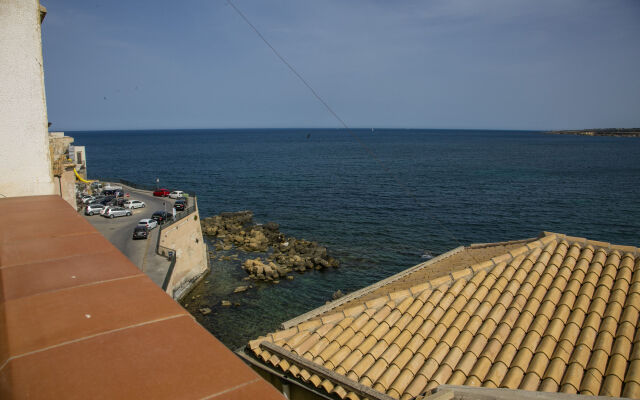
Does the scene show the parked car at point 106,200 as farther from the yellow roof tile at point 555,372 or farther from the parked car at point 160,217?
the yellow roof tile at point 555,372

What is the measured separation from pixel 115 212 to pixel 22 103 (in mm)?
34199

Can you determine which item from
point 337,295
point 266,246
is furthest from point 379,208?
point 337,295

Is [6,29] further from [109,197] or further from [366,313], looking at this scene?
[109,197]

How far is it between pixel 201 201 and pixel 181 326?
6130cm

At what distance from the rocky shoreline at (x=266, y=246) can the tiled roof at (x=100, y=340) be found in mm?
29907

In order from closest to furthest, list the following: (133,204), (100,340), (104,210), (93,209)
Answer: (100,340), (93,209), (104,210), (133,204)

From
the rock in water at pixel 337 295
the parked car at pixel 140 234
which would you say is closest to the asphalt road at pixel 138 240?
the parked car at pixel 140 234

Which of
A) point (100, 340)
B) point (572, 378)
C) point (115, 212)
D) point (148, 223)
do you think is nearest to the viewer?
point (100, 340)

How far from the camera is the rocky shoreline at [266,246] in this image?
33631 mm

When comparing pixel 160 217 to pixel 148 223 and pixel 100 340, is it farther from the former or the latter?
pixel 100 340

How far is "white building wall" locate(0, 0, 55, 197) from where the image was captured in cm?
681

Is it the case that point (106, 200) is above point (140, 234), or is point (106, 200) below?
below

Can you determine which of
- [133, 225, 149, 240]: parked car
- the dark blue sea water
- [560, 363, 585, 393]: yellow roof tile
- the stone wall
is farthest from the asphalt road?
[560, 363, 585, 393]: yellow roof tile

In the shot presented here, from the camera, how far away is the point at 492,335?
9.21m
